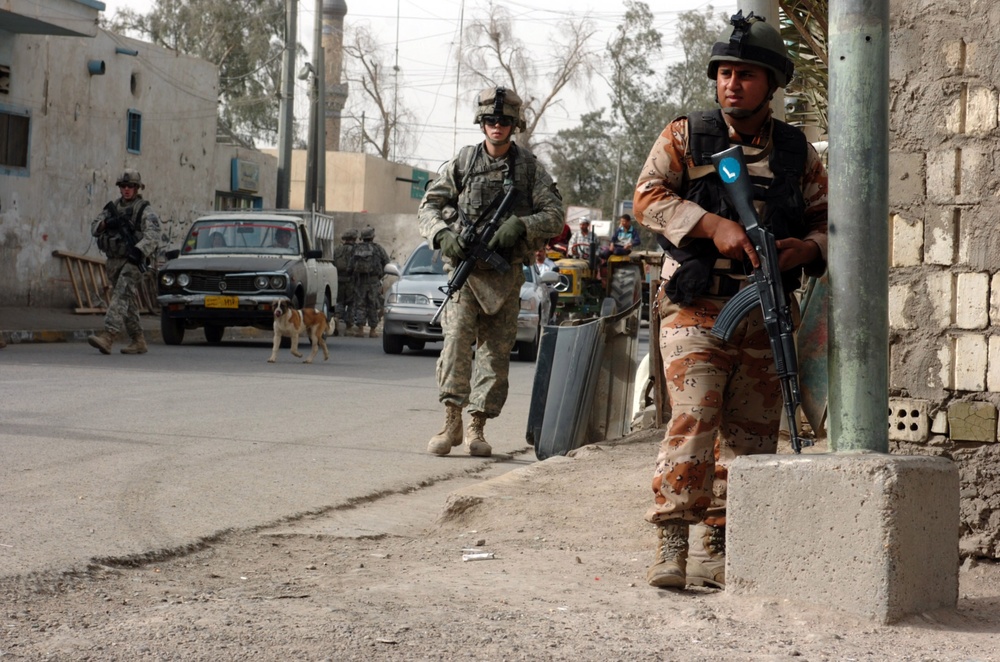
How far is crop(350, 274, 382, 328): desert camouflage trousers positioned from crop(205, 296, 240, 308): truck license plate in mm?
5414

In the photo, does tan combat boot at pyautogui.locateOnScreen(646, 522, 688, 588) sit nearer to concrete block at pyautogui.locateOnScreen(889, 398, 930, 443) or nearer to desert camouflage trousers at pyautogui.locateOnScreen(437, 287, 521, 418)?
concrete block at pyautogui.locateOnScreen(889, 398, 930, 443)

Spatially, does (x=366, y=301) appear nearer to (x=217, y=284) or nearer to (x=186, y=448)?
(x=217, y=284)

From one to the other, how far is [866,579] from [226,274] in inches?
576

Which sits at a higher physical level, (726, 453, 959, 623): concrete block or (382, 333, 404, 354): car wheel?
(382, 333, 404, 354): car wheel

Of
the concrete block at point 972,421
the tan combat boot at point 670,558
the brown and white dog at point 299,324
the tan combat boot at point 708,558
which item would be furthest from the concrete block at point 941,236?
the brown and white dog at point 299,324

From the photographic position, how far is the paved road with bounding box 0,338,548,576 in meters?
5.11

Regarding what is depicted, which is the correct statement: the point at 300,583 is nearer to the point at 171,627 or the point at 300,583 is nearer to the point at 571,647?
the point at 171,627

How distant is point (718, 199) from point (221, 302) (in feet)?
45.5

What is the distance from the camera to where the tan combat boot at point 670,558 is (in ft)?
13.0

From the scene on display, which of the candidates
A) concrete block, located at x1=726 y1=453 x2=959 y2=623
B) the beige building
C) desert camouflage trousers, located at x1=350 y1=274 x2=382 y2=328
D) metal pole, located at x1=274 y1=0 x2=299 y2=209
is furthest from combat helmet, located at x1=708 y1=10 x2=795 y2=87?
metal pole, located at x1=274 y1=0 x2=299 y2=209

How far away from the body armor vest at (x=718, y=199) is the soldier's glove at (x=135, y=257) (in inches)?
441

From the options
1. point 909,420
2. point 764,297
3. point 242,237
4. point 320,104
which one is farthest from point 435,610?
point 320,104

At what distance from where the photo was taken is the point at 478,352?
7.77 metres

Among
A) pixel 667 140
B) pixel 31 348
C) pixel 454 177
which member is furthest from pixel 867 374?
pixel 31 348
